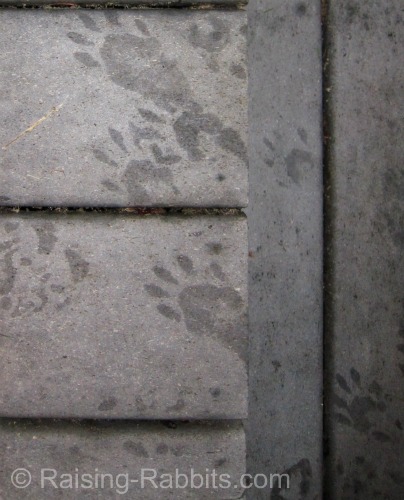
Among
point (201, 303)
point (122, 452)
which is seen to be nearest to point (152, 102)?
point (201, 303)

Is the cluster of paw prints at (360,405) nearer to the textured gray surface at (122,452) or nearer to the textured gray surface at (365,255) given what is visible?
the textured gray surface at (365,255)

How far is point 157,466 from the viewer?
3.37 feet

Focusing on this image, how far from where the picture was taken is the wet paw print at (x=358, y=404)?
3.63 feet

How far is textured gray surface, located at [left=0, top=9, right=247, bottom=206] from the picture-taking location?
3.34ft

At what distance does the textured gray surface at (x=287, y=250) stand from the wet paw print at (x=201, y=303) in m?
0.09

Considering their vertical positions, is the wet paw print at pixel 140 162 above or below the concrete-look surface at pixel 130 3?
below

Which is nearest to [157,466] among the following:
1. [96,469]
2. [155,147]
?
[96,469]

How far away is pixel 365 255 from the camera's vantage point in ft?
3.63

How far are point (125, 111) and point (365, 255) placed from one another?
55cm

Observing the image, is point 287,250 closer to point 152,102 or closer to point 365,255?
point 365,255

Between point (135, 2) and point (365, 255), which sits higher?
point (135, 2)

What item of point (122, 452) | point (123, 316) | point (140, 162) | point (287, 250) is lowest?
point (122, 452)

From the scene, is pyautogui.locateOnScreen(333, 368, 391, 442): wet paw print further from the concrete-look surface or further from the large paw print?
the concrete-look surface

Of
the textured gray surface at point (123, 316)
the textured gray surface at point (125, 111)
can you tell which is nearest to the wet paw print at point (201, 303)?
the textured gray surface at point (123, 316)
